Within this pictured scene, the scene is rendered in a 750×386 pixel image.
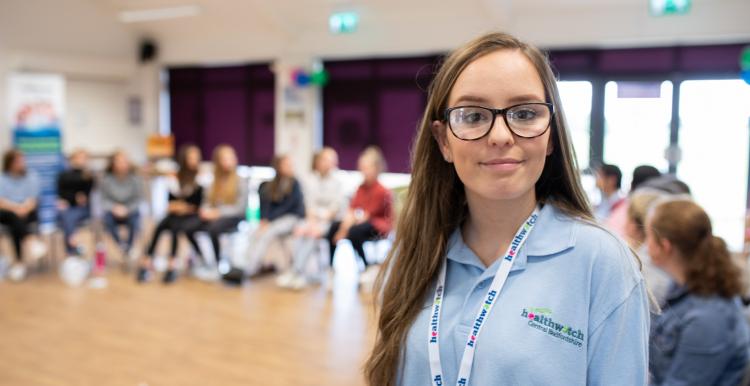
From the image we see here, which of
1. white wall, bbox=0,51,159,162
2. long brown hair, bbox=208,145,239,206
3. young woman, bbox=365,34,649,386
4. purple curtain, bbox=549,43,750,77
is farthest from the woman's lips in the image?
white wall, bbox=0,51,159,162

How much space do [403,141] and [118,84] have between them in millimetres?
5810

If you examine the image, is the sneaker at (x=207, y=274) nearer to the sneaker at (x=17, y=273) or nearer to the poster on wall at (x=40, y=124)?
the sneaker at (x=17, y=273)

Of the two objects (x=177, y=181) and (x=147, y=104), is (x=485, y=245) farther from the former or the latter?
(x=147, y=104)

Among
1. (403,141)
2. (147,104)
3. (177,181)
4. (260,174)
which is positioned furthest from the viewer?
(147,104)

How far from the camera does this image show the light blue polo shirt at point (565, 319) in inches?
40.9

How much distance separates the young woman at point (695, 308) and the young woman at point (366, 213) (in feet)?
11.8

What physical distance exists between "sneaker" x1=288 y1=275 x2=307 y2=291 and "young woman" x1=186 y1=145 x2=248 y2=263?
870 millimetres

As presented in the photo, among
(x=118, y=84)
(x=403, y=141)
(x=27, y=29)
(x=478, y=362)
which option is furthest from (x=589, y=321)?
(x=118, y=84)

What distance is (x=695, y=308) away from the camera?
2.14 metres

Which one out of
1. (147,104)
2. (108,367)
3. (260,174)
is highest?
(147,104)

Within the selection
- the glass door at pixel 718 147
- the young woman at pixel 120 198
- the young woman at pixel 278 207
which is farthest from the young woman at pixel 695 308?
the young woman at pixel 120 198

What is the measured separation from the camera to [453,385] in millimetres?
1144

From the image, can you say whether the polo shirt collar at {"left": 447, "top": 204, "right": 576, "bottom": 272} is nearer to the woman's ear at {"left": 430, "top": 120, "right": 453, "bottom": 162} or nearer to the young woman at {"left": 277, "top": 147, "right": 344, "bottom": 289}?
the woman's ear at {"left": 430, "top": 120, "right": 453, "bottom": 162}

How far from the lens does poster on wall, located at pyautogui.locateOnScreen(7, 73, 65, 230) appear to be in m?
8.70
